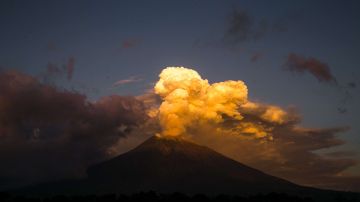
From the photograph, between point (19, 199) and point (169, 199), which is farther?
point (19, 199)

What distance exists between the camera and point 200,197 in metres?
104

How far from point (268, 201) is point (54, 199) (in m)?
47.6

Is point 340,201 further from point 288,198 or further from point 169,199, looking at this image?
point 169,199

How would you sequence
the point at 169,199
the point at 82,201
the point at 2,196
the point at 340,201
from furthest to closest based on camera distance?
the point at 340,201
the point at 2,196
the point at 82,201
the point at 169,199

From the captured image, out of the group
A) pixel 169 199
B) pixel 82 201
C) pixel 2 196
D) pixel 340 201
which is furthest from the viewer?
pixel 340 201

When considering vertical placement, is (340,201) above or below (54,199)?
above

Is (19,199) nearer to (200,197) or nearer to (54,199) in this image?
(54,199)

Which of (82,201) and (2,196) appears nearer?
(82,201)

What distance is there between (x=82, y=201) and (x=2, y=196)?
2170 centimetres

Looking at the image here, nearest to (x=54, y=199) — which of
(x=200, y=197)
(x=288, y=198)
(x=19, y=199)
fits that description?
(x=19, y=199)

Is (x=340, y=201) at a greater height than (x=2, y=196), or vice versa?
(x=340, y=201)

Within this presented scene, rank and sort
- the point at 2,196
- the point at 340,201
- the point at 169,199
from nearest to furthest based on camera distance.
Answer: the point at 169,199, the point at 2,196, the point at 340,201

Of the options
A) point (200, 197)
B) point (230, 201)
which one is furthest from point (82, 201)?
point (230, 201)

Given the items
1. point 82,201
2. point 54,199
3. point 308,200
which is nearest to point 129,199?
point 82,201
